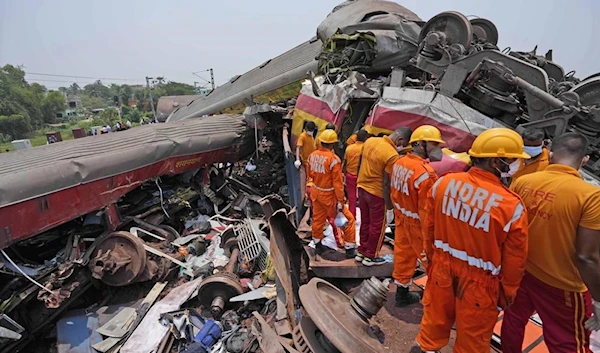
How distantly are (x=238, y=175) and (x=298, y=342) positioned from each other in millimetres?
6489

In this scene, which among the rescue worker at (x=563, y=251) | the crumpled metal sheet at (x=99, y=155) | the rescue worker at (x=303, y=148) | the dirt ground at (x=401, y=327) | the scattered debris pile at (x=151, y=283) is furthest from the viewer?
the rescue worker at (x=303, y=148)

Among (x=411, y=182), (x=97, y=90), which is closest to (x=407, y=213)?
(x=411, y=182)

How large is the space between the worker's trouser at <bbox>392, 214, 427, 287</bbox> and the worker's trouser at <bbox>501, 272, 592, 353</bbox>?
79cm

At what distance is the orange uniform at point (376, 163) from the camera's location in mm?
3207

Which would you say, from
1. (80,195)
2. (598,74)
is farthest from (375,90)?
(80,195)

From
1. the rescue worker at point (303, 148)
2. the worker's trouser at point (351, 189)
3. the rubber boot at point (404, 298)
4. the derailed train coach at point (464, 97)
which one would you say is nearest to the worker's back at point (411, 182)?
the rubber boot at point (404, 298)

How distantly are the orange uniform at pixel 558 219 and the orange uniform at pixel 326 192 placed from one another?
1962mm

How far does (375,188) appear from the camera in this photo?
334cm

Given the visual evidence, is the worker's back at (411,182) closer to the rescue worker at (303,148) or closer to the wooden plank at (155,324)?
the rescue worker at (303,148)

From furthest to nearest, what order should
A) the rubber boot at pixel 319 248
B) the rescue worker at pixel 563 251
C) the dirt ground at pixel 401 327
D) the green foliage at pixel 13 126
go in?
the green foliage at pixel 13 126
the rubber boot at pixel 319 248
the dirt ground at pixel 401 327
the rescue worker at pixel 563 251

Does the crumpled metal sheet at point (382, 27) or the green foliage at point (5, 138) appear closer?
the crumpled metal sheet at point (382, 27)

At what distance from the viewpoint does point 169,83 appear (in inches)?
2628

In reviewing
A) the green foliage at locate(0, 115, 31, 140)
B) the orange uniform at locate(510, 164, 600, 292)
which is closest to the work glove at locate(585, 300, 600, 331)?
the orange uniform at locate(510, 164, 600, 292)

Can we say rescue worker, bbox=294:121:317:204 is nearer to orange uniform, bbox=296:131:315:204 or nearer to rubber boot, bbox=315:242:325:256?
orange uniform, bbox=296:131:315:204
